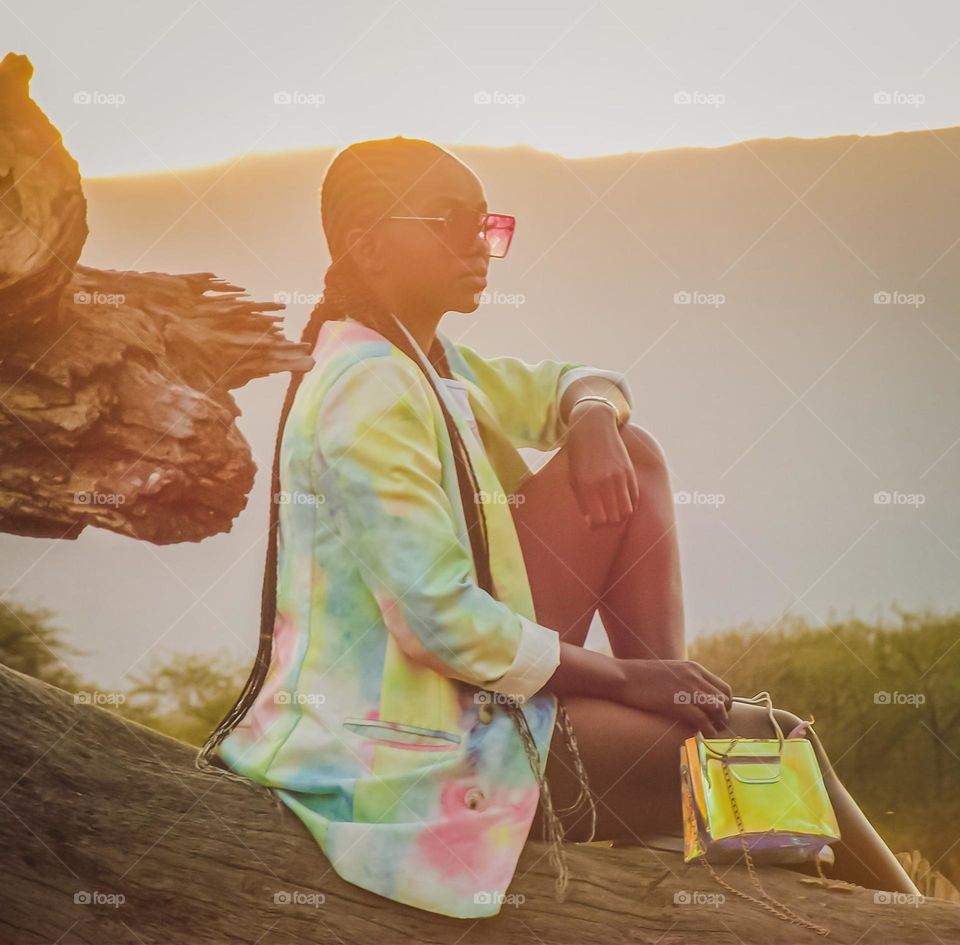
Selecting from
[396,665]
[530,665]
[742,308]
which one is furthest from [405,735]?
[742,308]

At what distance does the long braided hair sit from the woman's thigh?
0.14 metres

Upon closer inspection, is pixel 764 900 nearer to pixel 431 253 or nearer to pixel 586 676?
pixel 586 676

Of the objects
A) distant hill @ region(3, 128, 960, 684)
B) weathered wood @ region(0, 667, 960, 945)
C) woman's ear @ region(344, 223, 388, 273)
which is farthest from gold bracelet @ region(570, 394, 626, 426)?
weathered wood @ region(0, 667, 960, 945)

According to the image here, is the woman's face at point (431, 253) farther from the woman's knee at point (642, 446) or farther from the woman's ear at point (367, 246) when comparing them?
the woman's knee at point (642, 446)

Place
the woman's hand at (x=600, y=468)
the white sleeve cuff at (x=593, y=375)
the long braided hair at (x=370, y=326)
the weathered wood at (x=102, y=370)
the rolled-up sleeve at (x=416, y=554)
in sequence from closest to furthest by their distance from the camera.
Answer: the rolled-up sleeve at (x=416, y=554), the long braided hair at (x=370, y=326), the woman's hand at (x=600, y=468), the weathered wood at (x=102, y=370), the white sleeve cuff at (x=593, y=375)

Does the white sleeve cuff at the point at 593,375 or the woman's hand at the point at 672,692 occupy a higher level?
the white sleeve cuff at the point at 593,375

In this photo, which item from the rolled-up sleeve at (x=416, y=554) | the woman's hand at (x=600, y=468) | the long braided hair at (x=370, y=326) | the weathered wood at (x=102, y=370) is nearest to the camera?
the rolled-up sleeve at (x=416, y=554)

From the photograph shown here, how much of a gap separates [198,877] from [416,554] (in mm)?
951

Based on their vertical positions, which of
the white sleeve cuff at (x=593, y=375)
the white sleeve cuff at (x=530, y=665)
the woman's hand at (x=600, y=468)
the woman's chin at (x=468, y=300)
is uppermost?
→ the woman's chin at (x=468, y=300)

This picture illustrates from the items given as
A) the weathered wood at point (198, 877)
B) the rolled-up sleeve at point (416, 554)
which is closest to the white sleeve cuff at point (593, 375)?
the rolled-up sleeve at point (416, 554)

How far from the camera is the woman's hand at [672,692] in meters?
3.19

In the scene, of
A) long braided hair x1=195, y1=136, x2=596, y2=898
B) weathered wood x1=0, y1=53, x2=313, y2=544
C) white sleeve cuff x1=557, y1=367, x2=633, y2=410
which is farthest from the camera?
white sleeve cuff x1=557, y1=367, x2=633, y2=410

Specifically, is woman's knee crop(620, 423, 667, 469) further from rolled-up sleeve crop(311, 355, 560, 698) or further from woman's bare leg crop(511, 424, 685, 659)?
rolled-up sleeve crop(311, 355, 560, 698)

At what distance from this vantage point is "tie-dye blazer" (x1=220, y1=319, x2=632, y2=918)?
3.07 m
